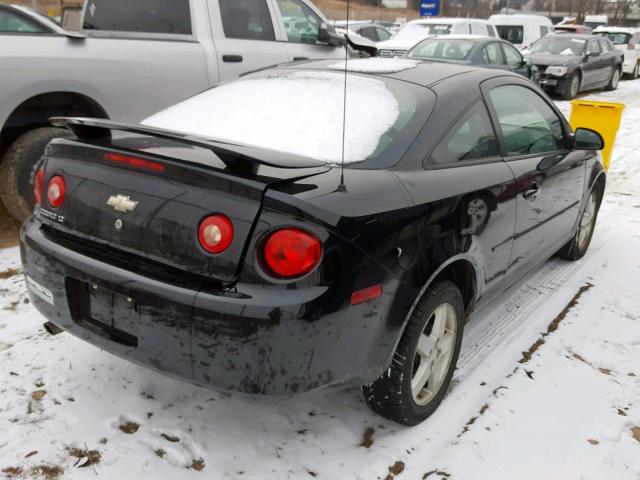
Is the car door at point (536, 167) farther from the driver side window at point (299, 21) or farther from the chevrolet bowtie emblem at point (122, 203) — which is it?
the driver side window at point (299, 21)

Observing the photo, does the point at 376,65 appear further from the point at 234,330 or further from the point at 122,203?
the point at 234,330

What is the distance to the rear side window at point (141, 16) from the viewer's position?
5.65 metres

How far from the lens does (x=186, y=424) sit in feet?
8.54

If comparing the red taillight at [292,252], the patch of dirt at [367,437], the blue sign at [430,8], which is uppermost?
the blue sign at [430,8]

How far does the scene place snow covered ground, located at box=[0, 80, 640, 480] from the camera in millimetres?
2412

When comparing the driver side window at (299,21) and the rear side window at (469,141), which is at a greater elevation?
the driver side window at (299,21)

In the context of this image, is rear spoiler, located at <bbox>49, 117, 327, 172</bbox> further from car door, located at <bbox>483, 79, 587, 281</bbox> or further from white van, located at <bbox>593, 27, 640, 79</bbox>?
white van, located at <bbox>593, 27, 640, 79</bbox>

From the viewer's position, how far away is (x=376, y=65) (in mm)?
3346

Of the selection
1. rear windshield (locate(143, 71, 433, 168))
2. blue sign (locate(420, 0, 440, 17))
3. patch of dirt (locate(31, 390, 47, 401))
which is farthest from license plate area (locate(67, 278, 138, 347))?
blue sign (locate(420, 0, 440, 17))

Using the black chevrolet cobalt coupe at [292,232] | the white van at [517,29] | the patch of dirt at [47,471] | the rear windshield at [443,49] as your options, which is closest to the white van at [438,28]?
the rear windshield at [443,49]

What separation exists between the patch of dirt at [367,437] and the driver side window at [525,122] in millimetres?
1624

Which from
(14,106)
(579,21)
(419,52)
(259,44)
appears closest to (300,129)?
(14,106)

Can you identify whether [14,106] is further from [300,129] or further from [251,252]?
[251,252]

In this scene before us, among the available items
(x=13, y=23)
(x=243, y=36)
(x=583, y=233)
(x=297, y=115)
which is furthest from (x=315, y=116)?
(x=13, y=23)
